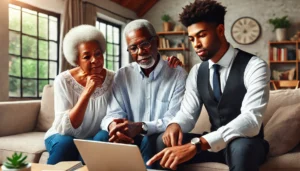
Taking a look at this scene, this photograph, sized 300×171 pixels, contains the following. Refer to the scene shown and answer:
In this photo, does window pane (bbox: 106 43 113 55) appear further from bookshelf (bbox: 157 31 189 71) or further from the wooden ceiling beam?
the wooden ceiling beam

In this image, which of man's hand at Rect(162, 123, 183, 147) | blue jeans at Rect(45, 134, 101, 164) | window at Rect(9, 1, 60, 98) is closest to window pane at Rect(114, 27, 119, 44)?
window at Rect(9, 1, 60, 98)

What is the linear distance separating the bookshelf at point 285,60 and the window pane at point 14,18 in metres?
4.47

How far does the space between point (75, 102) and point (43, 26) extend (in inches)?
124

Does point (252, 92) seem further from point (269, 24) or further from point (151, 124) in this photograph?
point (269, 24)

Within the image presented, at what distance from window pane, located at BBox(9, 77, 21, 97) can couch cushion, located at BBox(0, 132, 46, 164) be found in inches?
78.7

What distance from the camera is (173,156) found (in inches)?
56.4

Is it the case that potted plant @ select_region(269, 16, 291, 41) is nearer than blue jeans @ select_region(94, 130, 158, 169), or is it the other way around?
blue jeans @ select_region(94, 130, 158, 169)

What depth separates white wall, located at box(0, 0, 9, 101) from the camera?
408cm

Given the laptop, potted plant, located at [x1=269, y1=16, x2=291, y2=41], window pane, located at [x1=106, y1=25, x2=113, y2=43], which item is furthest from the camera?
window pane, located at [x1=106, y1=25, x2=113, y2=43]

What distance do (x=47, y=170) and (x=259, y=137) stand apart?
951 millimetres

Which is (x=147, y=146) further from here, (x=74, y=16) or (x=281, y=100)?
(x=74, y=16)

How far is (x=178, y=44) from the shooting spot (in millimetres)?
7418

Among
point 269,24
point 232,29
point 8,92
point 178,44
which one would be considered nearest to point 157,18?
point 178,44

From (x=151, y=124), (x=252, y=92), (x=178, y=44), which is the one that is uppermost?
(x=178, y=44)
